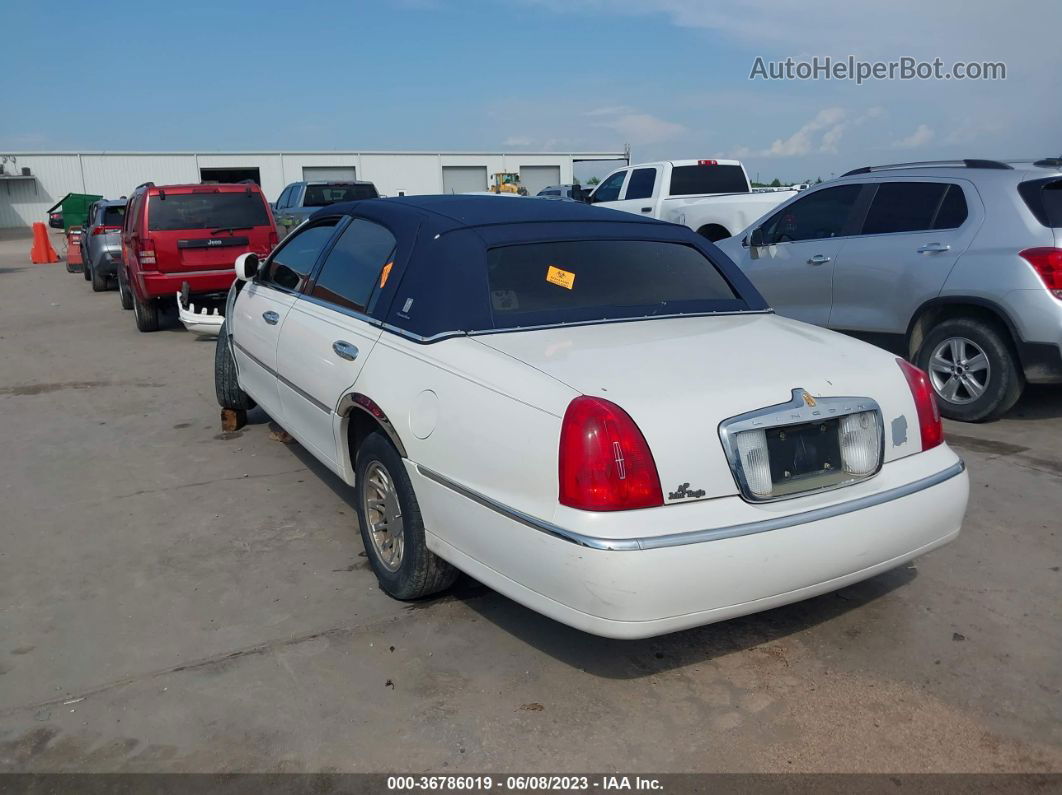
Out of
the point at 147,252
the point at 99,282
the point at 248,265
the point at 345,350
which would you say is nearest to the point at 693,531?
the point at 345,350

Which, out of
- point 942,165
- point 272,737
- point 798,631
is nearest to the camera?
point 272,737

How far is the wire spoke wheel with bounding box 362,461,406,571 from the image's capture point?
146 inches

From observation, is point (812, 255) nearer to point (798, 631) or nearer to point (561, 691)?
point (798, 631)

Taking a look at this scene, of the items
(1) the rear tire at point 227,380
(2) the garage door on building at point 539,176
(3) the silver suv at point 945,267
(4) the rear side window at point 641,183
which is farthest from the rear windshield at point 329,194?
(2) the garage door on building at point 539,176

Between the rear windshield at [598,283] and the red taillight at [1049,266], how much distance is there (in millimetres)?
3028

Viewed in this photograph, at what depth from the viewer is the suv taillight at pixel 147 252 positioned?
34.8 feet

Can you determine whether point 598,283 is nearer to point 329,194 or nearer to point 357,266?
point 357,266

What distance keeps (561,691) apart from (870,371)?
1622 mm

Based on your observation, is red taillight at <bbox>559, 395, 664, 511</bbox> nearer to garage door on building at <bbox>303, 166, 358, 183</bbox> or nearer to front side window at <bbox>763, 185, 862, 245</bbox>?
front side window at <bbox>763, 185, 862, 245</bbox>

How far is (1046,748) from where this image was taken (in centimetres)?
278

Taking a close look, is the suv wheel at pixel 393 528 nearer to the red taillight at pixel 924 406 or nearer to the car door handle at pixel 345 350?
the car door handle at pixel 345 350

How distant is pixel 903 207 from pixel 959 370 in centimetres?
138

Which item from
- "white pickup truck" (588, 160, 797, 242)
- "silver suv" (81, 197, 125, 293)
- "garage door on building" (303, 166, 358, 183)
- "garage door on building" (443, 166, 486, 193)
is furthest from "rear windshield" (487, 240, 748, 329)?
"garage door on building" (443, 166, 486, 193)

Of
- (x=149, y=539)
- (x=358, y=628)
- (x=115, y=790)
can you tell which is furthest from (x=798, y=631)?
(x=149, y=539)
